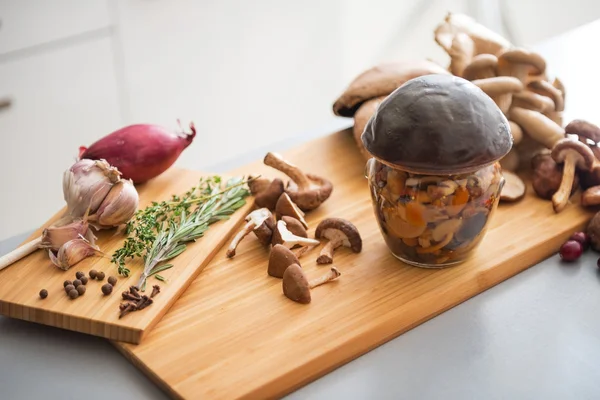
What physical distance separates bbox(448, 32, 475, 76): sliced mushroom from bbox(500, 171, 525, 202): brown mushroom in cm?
23

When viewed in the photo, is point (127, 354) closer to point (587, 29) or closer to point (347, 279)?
point (347, 279)

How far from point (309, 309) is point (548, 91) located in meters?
0.68

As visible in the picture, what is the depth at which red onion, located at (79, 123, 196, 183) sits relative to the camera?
4.83 ft

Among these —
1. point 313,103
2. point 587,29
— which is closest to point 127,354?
point 587,29

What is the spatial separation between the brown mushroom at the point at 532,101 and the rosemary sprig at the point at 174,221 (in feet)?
1.77

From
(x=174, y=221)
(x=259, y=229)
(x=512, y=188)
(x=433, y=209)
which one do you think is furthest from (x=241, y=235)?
(x=512, y=188)

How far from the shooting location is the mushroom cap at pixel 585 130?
1390 millimetres

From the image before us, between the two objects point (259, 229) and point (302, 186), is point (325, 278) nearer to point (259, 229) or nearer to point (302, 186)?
point (259, 229)

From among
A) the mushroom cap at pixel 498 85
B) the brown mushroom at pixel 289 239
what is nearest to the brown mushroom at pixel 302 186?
the brown mushroom at pixel 289 239

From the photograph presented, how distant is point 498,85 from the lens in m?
1.40

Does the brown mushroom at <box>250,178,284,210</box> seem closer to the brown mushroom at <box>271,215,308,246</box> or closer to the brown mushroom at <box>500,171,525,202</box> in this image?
the brown mushroom at <box>271,215,308,246</box>

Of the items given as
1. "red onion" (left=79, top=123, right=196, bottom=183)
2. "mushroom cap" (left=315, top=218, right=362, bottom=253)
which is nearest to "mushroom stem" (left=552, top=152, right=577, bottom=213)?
"mushroom cap" (left=315, top=218, right=362, bottom=253)

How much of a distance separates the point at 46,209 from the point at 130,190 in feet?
5.39

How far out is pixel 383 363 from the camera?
1.05 m
